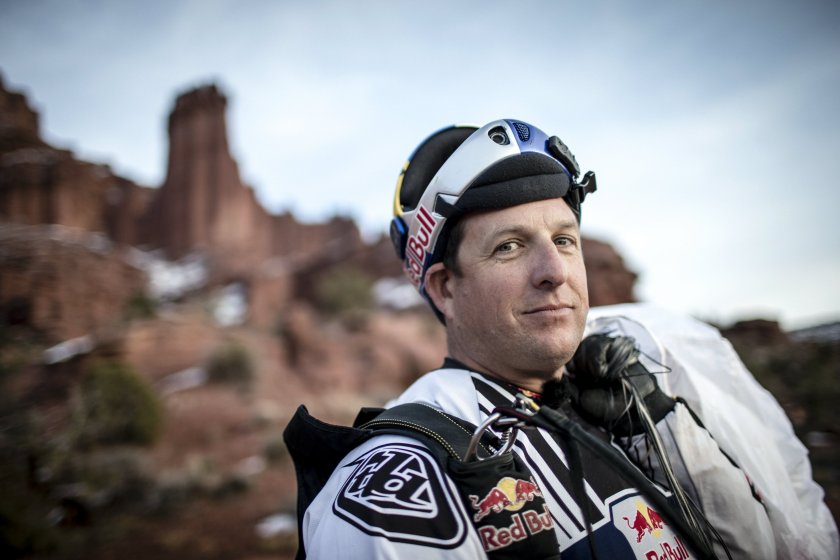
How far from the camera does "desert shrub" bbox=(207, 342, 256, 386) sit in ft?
51.8

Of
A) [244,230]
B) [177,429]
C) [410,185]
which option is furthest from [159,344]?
[244,230]

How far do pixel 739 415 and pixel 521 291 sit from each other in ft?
4.03

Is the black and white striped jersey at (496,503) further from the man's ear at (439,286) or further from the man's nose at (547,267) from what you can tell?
the man's nose at (547,267)

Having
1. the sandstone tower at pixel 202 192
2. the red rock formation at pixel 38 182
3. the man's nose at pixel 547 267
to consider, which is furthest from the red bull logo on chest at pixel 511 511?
the sandstone tower at pixel 202 192

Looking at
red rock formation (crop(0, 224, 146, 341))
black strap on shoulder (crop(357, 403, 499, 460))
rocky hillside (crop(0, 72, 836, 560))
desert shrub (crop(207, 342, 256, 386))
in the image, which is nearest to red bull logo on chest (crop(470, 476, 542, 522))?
black strap on shoulder (crop(357, 403, 499, 460))

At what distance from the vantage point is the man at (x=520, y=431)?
105 centimetres

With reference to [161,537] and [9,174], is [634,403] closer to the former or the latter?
[161,537]

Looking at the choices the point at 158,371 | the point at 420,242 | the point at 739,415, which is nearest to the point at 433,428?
the point at 420,242

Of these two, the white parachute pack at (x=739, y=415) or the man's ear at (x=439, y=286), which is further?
the man's ear at (x=439, y=286)

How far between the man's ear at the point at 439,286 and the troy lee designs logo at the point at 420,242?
60mm

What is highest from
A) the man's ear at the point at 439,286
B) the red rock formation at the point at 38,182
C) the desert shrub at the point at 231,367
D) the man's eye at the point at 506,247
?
the red rock formation at the point at 38,182

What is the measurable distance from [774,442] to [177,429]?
14.0 m

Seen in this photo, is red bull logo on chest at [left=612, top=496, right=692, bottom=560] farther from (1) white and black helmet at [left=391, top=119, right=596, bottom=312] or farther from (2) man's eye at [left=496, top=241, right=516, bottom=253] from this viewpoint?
(1) white and black helmet at [left=391, top=119, right=596, bottom=312]

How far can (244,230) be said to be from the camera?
56969 millimetres
